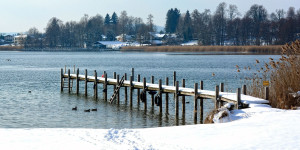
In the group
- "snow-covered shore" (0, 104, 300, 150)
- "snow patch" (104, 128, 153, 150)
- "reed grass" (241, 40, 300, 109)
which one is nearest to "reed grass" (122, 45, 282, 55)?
"reed grass" (241, 40, 300, 109)

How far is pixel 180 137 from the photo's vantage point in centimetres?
1430

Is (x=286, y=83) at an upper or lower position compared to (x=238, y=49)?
lower

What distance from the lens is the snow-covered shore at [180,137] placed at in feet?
43.4

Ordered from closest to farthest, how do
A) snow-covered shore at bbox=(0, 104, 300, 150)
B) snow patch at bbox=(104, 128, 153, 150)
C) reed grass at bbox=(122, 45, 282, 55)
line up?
snow-covered shore at bbox=(0, 104, 300, 150) → snow patch at bbox=(104, 128, 153, 150) → reed grass at bbox=(122, 45, 282, 55)

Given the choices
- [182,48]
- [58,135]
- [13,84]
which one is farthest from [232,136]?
[182,48]

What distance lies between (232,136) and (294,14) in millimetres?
141446

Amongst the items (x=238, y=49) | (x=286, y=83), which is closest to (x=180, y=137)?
(x=286, y=83)

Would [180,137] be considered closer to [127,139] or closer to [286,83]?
[127,139]

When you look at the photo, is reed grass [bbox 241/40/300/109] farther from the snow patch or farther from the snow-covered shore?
the snow patch

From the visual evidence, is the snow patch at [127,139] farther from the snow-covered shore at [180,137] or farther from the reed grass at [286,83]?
the reed grass at [286,83]

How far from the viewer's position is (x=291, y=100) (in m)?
19.5

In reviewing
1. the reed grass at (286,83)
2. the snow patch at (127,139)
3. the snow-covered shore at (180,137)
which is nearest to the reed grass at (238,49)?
the reed grass at (286,83)

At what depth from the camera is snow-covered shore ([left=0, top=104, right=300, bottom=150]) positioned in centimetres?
1324

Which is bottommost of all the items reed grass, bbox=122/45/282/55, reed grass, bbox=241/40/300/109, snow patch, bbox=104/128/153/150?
snow patch, bbox=104/128/153/150
